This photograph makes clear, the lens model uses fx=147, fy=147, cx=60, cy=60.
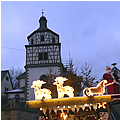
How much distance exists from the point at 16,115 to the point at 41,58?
30.8ft

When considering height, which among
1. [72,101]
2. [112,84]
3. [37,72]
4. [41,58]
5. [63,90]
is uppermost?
[41,58]

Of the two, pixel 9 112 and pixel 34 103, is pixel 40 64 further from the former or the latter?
pixel 34 103

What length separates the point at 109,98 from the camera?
4.74 m

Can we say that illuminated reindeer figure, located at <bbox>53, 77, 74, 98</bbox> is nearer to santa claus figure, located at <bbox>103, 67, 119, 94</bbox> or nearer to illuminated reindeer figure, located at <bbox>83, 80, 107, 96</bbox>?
illuminated reindeer figure, located at <bbox>83, 80, 107, 96</bbox>

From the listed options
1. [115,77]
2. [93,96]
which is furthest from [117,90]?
[93,96]

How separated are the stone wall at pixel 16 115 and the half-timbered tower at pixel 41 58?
509 cm

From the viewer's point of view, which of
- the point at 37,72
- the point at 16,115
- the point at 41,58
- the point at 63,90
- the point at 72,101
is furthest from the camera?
the point at 41,58

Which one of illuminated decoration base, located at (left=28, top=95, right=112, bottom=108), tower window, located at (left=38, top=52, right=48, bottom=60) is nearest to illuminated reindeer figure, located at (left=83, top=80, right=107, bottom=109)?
illuminated decoration base, located at (left=28, top=95, right=112, bottom=108)

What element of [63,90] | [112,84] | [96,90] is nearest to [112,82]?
[112,84]

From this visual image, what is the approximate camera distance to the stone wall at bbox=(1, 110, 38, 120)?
13.8 metres

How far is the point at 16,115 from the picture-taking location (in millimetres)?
13773

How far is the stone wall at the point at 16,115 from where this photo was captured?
1376 centimetres

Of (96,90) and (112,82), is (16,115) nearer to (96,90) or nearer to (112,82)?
(96,90)

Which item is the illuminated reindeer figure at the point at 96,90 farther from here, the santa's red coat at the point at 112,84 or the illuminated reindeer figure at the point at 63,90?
the illuminated reindeer figure at the point at 63,90
